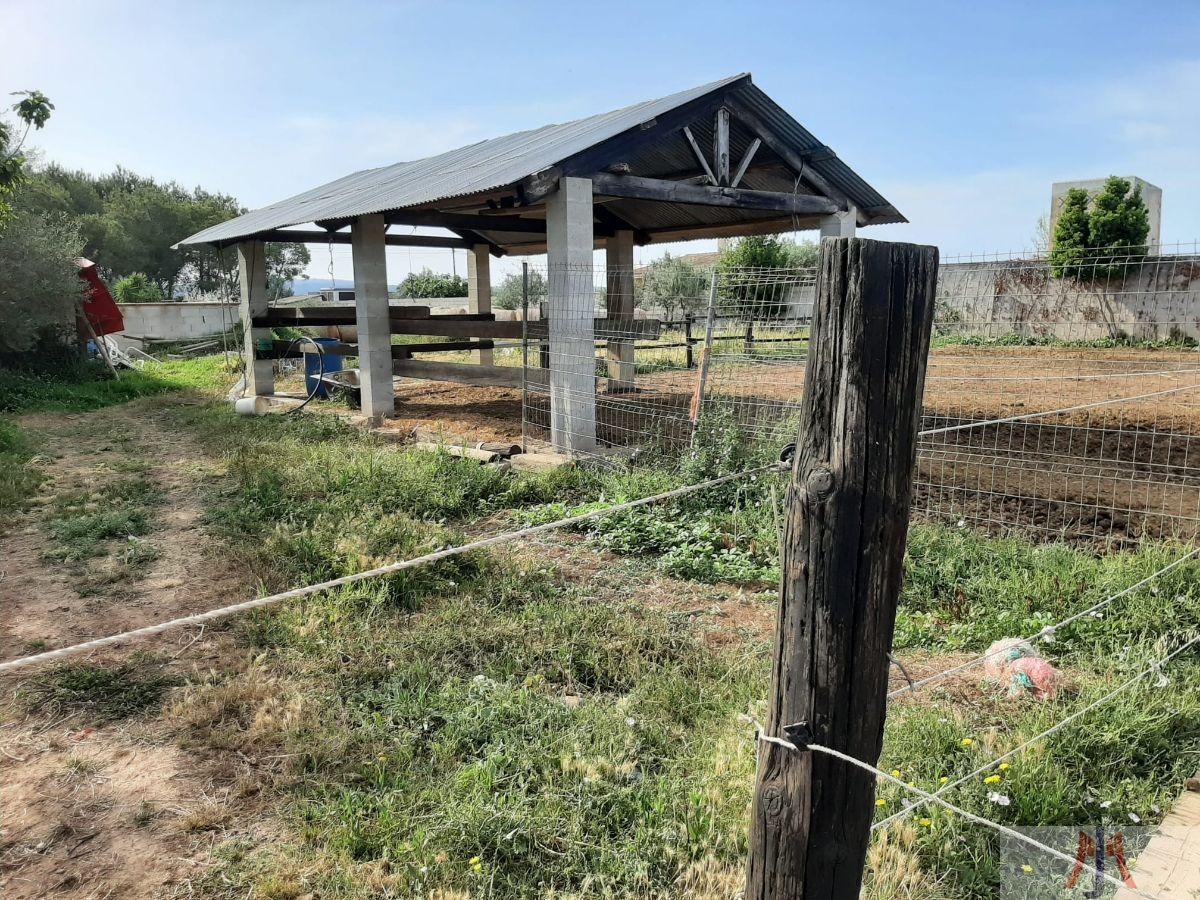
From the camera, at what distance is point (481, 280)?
56.2 feet

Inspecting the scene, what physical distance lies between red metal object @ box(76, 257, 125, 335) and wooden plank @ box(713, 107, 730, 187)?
16.0m

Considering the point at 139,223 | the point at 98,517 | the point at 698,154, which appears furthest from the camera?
the point at 139,223

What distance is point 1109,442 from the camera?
28.7ft

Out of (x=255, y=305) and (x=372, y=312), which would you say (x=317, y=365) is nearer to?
(x=255, y=305)

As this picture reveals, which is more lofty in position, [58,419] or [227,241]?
[227,241]

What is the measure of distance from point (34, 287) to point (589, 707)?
677 inches

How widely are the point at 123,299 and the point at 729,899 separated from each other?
38646 millimetres

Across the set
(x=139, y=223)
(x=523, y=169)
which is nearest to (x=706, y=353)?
(x=523, y=169)

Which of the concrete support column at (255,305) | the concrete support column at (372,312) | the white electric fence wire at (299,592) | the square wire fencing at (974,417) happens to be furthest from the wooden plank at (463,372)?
the white electric fence wire at (299,592)

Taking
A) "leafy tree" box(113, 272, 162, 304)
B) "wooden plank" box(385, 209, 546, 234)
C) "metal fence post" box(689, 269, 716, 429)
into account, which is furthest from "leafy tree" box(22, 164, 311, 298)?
"metal fence post" box(689, 269, 716, 429)

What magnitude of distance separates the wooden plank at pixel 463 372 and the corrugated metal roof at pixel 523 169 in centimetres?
244

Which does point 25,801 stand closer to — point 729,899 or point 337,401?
point 729,899

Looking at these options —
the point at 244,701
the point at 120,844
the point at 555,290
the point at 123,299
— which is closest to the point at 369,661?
the point at 244,701

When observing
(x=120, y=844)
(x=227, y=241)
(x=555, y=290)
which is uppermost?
(x=227, y=241)
